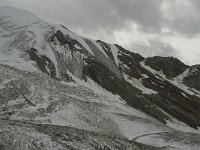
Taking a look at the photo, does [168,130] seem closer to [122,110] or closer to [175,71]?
[122,110]

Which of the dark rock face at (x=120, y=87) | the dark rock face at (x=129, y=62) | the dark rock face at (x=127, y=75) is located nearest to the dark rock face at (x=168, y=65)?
the dark rock face at (x=127, y=75)

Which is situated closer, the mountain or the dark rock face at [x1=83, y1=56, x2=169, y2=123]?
the mountain

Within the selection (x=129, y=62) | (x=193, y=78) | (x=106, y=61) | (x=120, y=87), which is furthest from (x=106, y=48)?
(x=193, y=78)

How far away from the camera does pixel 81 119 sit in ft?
160

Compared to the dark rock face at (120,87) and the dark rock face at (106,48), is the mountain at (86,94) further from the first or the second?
the dark rock face at (120,87)

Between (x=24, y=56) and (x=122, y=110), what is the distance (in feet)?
75.5

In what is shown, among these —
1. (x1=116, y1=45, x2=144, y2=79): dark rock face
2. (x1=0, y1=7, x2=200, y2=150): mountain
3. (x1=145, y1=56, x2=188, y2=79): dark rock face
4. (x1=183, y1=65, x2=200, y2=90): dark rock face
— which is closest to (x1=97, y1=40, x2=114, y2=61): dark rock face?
(x1=0, y1=7, x2=200, y2=150): mountain

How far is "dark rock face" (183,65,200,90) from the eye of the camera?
102094 mm

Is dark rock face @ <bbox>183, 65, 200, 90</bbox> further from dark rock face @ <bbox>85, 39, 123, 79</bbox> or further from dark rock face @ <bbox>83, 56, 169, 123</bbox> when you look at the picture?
dark rock face @ <bbox>83, 56, 169, 123</bbox>

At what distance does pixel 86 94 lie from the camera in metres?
62.0

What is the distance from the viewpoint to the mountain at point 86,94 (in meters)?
39.3

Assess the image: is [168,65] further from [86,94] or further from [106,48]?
[86,94]

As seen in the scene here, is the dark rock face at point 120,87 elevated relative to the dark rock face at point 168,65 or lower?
lower

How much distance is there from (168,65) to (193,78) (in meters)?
8.05
